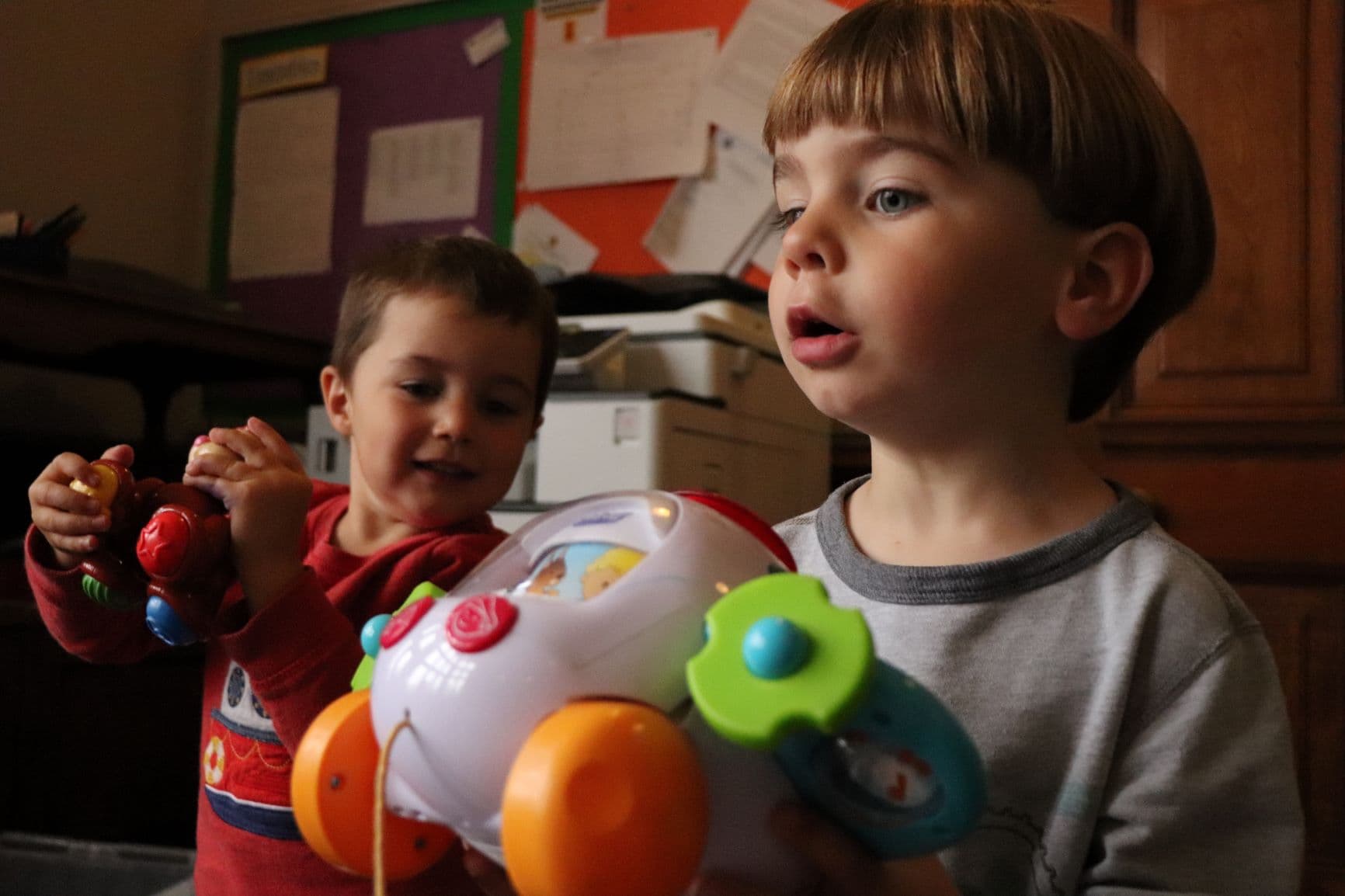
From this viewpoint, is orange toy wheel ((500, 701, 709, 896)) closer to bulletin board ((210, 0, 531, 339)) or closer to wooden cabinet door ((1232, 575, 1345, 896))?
wooden cabinet door ((1232, 575, 1345, 896))

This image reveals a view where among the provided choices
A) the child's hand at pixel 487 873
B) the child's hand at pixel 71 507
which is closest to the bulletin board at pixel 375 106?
the child's hand at pixel 71 507

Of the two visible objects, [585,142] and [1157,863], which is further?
Answer: [585,142]

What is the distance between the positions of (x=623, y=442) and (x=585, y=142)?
46.7 inches

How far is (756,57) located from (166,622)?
1.93 meters

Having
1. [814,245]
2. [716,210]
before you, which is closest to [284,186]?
[716,210]

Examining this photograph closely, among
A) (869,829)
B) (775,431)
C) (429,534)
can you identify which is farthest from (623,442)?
(869,829)

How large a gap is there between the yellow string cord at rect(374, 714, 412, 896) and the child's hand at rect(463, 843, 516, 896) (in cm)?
8

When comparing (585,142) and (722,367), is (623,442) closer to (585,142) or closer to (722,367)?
(722,367)

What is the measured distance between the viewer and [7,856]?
4.44 ft

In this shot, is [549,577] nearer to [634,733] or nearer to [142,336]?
[634,733]

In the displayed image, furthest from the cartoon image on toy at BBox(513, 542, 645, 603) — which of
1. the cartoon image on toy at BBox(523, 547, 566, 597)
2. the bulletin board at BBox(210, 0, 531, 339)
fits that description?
the bulletin board at BBox(210, 0, 531, 339)

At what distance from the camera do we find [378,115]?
2676 mm

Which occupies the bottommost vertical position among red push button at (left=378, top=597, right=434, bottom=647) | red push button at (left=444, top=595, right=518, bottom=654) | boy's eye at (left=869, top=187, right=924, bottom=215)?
red push button at (left=378, top=597, right=434, bottom=647)

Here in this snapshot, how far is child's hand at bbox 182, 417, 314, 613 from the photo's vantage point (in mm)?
679
